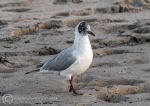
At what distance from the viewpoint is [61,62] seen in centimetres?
732

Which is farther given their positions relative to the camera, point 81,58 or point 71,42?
point 71,42

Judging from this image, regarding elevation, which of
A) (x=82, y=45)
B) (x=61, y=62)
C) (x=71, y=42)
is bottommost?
(x=71, y=42)

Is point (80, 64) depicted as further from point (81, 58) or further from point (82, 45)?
point (82, 45)

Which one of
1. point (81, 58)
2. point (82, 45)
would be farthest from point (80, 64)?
point (82, 45)

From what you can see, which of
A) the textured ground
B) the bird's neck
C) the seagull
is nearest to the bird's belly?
the seagull

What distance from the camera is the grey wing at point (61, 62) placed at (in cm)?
724

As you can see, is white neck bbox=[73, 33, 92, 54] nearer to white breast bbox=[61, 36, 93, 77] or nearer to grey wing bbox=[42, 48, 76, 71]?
white breast bbox=[61, 36, 93, 77]

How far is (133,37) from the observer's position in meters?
10.8

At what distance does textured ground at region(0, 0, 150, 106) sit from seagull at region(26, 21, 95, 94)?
0.27m

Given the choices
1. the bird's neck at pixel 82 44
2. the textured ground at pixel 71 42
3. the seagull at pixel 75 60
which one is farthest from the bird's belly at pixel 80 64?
the textured ground at pixel 71 42

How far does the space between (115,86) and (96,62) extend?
1.59 meters

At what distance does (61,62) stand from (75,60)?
0.72 ft

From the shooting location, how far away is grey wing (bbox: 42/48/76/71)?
724 cm

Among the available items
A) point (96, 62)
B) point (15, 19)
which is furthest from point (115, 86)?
point (15, 19)
